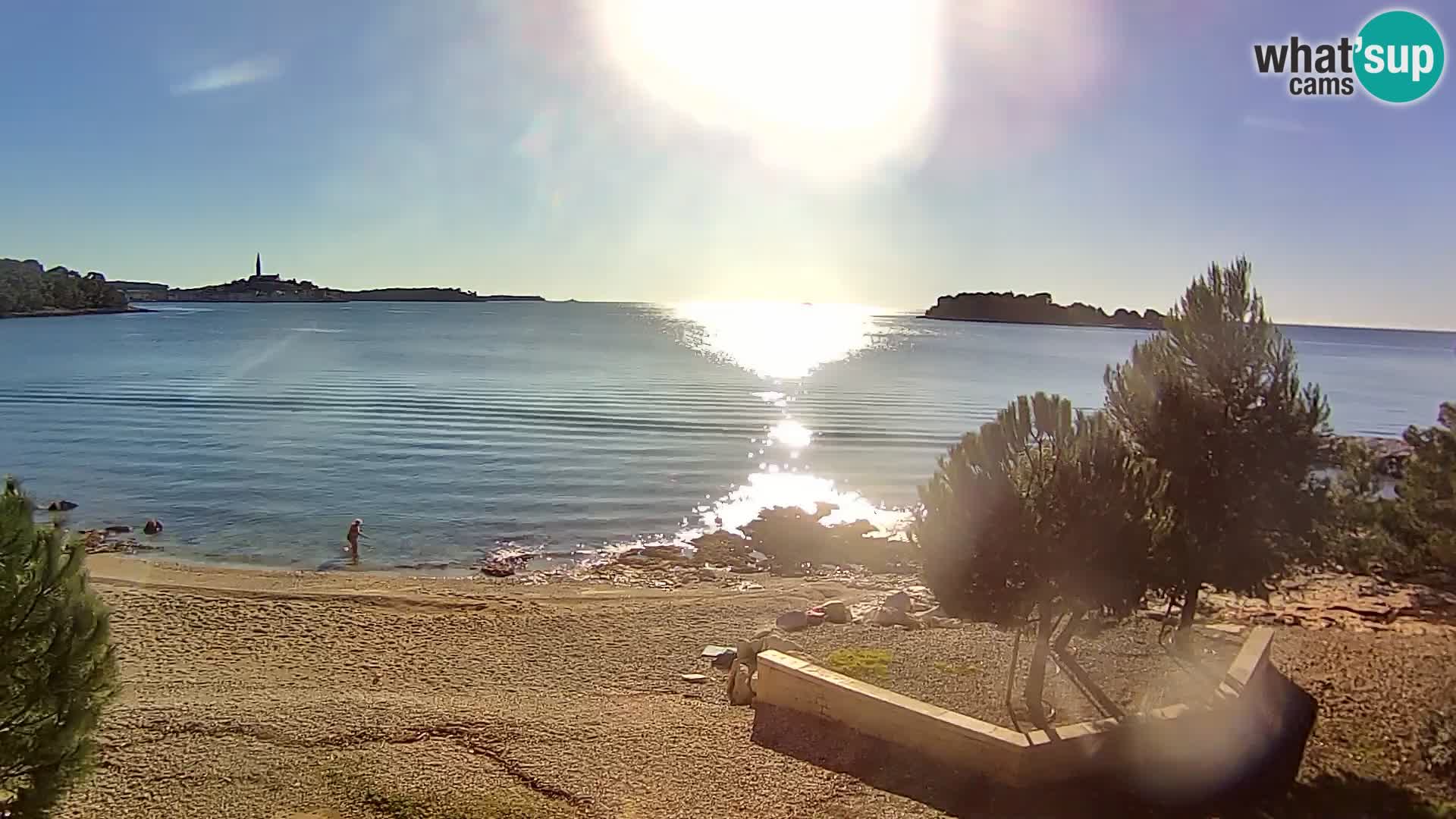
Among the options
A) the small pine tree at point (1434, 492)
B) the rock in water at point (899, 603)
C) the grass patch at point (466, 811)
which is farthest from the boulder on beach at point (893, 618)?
the small pine tree at point (1434, 492)

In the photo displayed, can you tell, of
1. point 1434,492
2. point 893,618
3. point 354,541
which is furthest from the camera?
point 354,541

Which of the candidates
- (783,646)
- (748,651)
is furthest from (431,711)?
(783,646)

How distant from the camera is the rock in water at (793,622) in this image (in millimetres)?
13945

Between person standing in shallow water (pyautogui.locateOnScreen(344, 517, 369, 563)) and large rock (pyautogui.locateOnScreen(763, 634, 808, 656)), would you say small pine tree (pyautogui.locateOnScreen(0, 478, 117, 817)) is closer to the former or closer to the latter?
large rock (pyautogui.locateOnScreen(763, 634, 808, 656))

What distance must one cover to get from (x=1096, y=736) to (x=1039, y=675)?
3.89 ft

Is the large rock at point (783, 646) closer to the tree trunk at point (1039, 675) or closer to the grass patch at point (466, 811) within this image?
the tree trunk at point (1039, 675)

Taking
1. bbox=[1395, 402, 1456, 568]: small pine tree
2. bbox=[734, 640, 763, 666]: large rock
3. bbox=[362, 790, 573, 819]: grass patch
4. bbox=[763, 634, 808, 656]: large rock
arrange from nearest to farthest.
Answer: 1. bbox=[362, 790, 573, 819]: grass patch
2. bbox=[734, 640, 763, 666]: large rock
3. bbox=[763, 634, 808, 656]: large rock
4. bbox=[1395, 402, 1456, 568]: small pine tree

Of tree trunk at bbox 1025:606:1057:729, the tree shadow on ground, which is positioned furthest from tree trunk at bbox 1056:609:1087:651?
the tree shadow on ground

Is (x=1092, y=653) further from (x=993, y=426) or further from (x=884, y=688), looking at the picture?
(x=993, y=426)

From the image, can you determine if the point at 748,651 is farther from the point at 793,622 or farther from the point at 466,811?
the point at 466,811

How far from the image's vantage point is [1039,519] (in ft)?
26.9

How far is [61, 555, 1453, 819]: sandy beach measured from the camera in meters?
7.81

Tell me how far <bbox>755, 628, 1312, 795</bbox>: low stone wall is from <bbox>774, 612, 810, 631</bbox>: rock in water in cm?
481

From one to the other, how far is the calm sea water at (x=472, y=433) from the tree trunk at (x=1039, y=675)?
15401 millimetres
